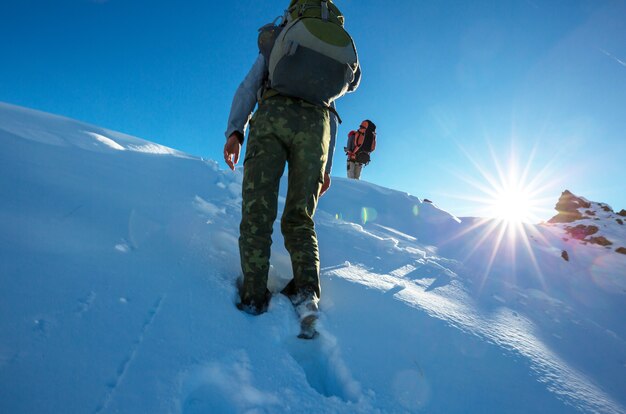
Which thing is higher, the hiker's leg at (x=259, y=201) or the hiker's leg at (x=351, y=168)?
the hiker's leg at (x=351, y=168)

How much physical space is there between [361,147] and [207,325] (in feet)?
29.6

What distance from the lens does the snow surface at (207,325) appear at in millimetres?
865

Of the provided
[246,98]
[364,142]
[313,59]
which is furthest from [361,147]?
[313,59]

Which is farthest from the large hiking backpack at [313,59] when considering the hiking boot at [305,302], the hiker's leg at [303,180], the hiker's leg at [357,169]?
the hiker's leg at [357,169]

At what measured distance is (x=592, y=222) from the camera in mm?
14562

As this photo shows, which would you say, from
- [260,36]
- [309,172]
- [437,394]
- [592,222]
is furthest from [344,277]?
[592,222]

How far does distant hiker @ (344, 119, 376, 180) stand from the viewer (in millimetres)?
9641

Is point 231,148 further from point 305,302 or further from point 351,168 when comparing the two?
point 351,168

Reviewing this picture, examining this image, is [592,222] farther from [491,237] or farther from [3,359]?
[3,359]

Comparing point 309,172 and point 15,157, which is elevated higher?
point 309,172

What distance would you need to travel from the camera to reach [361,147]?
962 cm

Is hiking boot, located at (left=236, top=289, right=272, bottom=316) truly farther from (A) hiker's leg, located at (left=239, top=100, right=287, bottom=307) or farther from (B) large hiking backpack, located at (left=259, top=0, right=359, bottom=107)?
(B) large hiking backpack, located at (left=259, top=0, right=359, bottom=107)

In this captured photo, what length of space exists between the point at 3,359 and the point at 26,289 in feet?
0.96

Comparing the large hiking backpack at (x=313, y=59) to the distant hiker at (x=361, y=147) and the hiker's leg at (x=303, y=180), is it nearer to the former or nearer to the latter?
the hiker's leg at (x=303, y=180)
